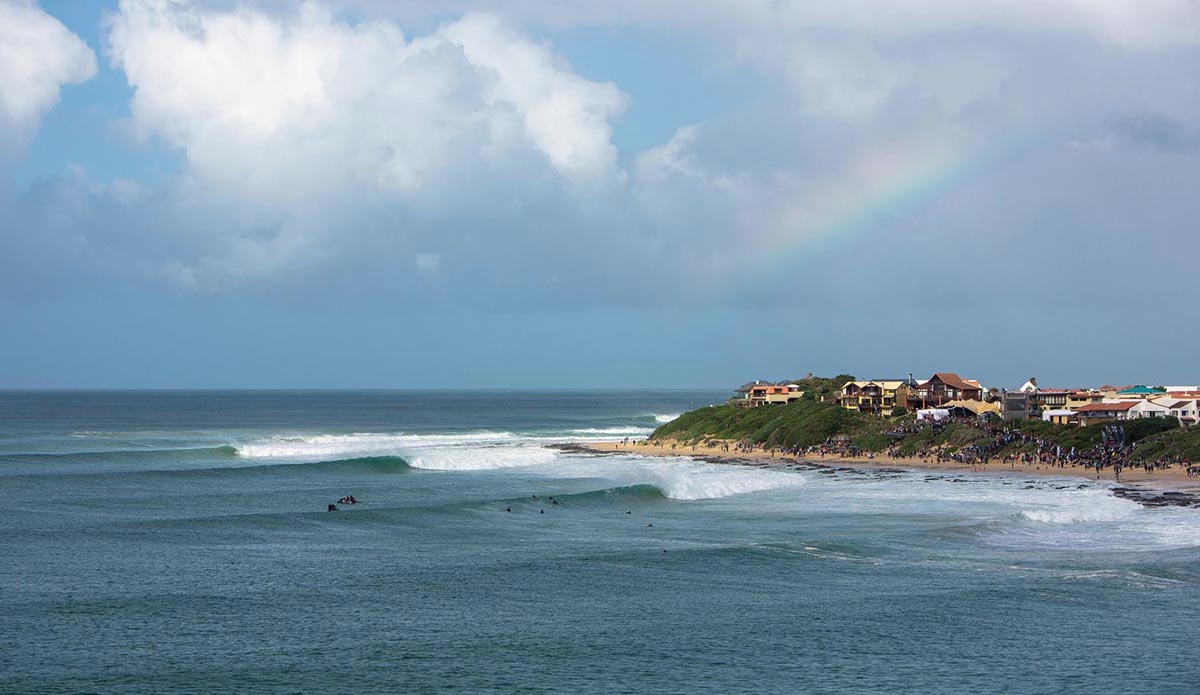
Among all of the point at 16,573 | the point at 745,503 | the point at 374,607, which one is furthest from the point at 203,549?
the point at 745,503

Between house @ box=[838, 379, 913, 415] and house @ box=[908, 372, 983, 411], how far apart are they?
3.73 ft

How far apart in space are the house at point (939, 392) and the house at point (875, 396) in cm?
114

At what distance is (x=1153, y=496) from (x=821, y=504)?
18.6 metres

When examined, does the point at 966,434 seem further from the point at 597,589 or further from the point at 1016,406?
the point at 597,589

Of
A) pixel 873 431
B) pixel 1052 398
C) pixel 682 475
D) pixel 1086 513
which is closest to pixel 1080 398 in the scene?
pixel 1052 398

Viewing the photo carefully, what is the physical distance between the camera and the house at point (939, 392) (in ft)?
422

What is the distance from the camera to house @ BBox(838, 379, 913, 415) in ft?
424

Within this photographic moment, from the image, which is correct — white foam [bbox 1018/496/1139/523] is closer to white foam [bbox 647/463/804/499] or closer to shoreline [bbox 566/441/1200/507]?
shoreline [bbox 566/441/1200/507]

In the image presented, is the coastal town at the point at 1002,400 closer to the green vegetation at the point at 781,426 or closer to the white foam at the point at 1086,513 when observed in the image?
the green vegetation at the point at 781,426

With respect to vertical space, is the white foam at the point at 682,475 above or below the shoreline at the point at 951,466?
below

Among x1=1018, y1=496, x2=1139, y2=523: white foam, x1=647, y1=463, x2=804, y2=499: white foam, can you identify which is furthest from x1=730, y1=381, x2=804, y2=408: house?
x1=1018, y1=496, x2=1139, y2=523: white foam

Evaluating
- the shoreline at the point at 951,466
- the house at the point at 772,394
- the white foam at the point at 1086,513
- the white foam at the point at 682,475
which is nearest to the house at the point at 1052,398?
the house at the point at 772,394

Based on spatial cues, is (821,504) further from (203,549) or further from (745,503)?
(203,549)

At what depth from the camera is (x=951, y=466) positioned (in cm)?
8600
